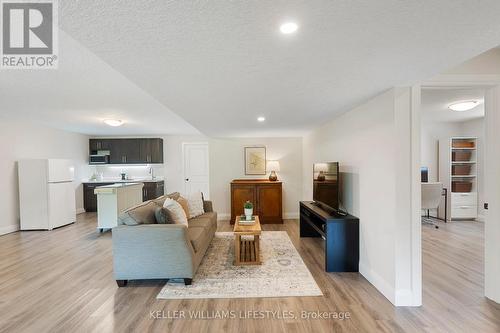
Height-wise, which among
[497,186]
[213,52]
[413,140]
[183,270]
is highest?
[213,52]

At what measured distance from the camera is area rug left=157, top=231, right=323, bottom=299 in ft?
8.02

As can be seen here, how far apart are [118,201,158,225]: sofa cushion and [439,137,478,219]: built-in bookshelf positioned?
246 inches

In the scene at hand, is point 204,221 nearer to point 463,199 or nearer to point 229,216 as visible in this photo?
point 229,216

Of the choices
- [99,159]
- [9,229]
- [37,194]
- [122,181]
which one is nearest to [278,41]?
[37,194]

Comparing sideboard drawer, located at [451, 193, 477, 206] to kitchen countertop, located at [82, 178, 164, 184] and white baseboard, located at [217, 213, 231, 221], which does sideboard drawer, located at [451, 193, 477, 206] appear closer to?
white baseboard, located at [217, 213, 231, 221]

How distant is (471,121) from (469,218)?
2.32 m

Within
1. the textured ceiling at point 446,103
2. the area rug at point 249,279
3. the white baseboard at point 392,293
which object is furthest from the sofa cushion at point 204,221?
the textured ceiling at point 446,103

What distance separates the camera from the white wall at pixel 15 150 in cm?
478

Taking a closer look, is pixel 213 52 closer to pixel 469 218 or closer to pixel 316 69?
Answer: pixel 316 69

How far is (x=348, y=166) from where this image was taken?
10.8 feet

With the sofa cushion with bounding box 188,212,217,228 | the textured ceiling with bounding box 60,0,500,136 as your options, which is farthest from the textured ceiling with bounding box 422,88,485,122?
the sofa cushion with bounding box 188,212,217,228

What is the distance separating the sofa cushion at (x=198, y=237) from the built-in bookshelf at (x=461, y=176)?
555cm

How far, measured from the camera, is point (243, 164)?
6.21 metres

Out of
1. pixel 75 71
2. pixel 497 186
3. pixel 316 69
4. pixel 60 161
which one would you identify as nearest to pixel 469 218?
pixel 497 186
